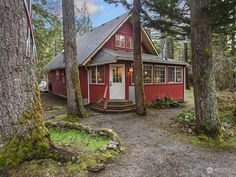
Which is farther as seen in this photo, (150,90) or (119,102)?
(150,90)

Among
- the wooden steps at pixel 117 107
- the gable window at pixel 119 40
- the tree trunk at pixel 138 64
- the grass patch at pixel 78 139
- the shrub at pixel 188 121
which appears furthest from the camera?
the gable window at pixel 119 40

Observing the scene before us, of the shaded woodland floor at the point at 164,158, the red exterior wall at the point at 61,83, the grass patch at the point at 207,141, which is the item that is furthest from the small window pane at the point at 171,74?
the grass patch at the point at 207,141

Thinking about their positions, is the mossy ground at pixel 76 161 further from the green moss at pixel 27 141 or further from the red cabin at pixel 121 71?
the red cabin at pixel 121 71

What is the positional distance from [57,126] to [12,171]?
3.05 metres

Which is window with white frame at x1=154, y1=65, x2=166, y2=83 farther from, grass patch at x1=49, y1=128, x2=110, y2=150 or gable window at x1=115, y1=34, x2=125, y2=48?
grass patch at x1=49, y1=128, x2=110, y2=150

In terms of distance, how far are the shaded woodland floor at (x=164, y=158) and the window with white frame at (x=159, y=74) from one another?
19.4 feet

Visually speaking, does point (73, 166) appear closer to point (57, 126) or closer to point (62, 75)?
point (57, 126)

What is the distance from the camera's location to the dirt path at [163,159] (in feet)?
11.7

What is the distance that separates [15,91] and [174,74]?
1159 centimetres

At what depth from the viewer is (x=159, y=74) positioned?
12461 mm

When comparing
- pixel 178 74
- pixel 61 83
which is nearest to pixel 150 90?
pixel 178 74

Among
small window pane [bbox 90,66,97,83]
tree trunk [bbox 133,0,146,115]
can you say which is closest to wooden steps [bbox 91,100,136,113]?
tree trunk [bbox 133,0,146,115]

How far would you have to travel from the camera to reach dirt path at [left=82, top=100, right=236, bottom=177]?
3.55m

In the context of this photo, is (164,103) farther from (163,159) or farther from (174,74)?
(163,159)
